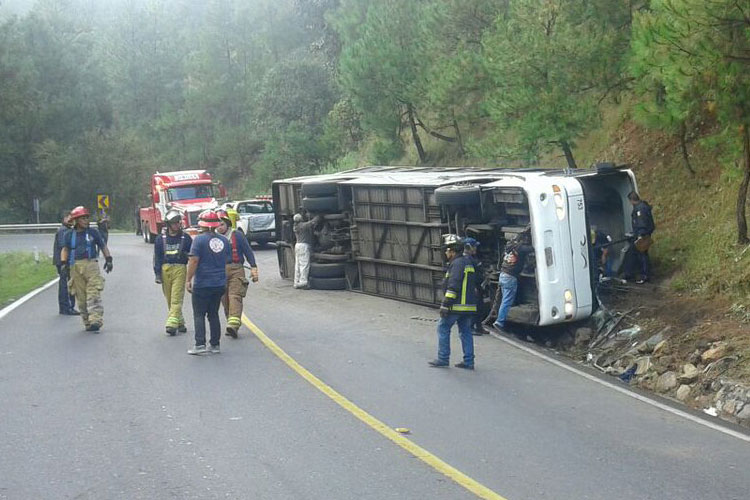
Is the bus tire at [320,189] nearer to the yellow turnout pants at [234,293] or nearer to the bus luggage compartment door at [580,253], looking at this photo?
the yellow turnout pants at [234,293]

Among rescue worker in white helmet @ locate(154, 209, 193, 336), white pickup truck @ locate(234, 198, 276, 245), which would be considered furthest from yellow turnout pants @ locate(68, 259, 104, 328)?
white pickup truck @ locate(234, 198, 276, 245)

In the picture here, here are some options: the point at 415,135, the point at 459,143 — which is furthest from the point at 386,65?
the point at 415,135

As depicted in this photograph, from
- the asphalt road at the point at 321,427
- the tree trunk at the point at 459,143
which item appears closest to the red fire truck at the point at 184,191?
the tree trunk at the point at 459,143

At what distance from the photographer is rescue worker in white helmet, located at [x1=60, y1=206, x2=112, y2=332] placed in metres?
15.2

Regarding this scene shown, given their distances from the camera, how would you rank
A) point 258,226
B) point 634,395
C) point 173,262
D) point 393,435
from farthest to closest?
point 258,226, point 173,262, point 634,395, point 393,435

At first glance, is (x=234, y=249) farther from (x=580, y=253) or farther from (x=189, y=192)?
(x=189, y=192)

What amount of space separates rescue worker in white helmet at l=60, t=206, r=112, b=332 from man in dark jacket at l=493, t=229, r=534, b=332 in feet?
19.7

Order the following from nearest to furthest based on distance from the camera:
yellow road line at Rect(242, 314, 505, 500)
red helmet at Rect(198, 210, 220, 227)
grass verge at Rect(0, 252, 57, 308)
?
yellow road line at Rect(242, 314, 505, 500), red helmet at Rect(198, 210, 220, 227), grass verge at Rect(0, 252, 57, 308)

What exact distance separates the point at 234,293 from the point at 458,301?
3.96m

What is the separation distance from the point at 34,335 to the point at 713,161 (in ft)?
43.4

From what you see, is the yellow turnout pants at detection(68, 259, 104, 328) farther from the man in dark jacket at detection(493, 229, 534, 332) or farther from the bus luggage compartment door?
the bus luggage compartment door

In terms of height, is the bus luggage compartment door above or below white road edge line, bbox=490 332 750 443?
above

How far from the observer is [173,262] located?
15.0m

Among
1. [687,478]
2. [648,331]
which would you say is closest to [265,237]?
[648,331]
